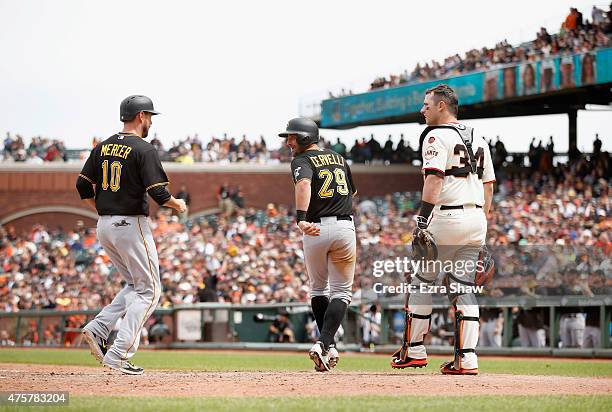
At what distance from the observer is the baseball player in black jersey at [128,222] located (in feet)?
27.5

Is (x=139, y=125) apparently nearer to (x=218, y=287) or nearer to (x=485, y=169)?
(x=485, y=169)

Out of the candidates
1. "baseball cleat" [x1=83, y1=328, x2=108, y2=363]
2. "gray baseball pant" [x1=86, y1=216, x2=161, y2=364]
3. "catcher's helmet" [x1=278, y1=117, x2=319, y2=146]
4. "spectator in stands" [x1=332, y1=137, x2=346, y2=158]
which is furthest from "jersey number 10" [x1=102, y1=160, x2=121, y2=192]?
"spectator in stands" [x1=332, y1=137, x2=346, y2=158]

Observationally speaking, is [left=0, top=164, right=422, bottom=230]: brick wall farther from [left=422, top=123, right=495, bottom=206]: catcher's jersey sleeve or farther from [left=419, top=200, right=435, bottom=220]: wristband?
[left=419, top=200, right=435, bottom=220]: wristband

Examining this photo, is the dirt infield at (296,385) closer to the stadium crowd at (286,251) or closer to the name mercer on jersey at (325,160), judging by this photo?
the name mercer on jersey at (325,160)

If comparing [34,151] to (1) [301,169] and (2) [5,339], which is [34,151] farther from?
(1) [301,169]

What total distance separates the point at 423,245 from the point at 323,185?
1076 mm

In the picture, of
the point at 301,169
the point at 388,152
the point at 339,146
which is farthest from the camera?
the point at 388,152

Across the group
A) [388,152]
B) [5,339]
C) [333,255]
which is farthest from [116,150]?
[388,152]

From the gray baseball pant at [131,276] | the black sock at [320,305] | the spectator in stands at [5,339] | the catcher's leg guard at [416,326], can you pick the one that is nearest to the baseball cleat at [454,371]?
the catcher's leg guard at [416,326]

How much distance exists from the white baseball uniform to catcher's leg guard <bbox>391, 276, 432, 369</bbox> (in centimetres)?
16

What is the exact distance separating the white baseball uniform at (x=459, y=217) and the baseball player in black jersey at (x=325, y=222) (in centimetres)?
72

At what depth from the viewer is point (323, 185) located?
895cm

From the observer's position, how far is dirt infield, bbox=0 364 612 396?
7012mm

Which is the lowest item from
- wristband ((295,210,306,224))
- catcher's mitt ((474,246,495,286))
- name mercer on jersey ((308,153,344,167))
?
catcher's mitt ((474,246,495,286))
